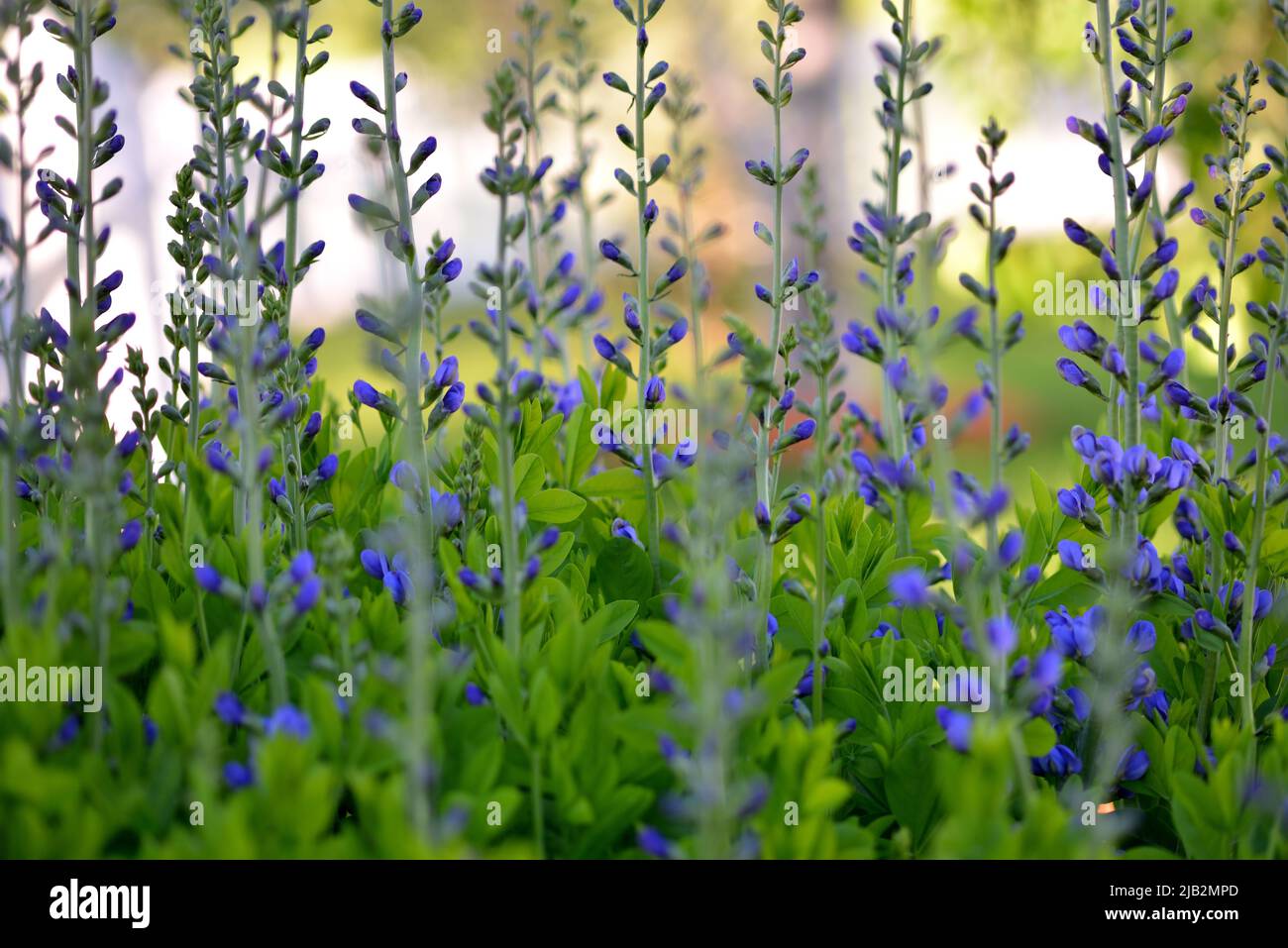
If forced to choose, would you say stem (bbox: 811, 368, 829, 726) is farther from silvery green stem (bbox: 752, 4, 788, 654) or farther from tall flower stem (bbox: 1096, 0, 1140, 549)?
tall flower stem (bbox: 1096, 0, 1140, 549)

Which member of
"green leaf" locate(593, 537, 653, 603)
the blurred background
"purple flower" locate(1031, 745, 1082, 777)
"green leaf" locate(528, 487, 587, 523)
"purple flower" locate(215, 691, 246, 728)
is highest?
the blurred background

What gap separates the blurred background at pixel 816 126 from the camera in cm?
792

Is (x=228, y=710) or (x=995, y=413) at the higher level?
(x=995, y=413)

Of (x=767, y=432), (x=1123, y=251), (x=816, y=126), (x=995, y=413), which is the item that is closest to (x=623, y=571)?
(x=767, y=432)

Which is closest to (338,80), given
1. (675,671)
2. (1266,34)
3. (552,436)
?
(1266,34)

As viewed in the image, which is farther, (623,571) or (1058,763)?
(623,571)

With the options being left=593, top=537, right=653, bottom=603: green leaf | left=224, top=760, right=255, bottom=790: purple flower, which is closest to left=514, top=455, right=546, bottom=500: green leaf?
left=593, top=537, right=653, bottom=603: green leaf

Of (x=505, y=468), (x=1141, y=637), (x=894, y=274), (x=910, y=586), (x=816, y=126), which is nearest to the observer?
(x=910, y=586)

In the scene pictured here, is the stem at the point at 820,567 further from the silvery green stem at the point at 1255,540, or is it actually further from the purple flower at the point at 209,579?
the purple flower at the point at 209,579

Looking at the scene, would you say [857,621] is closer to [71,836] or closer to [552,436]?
[552,436]

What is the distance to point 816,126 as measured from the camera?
11.0m

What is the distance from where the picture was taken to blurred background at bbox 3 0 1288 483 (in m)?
7.92

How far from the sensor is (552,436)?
2408mm

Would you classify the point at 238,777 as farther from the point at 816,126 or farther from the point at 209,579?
the point at 816,126
